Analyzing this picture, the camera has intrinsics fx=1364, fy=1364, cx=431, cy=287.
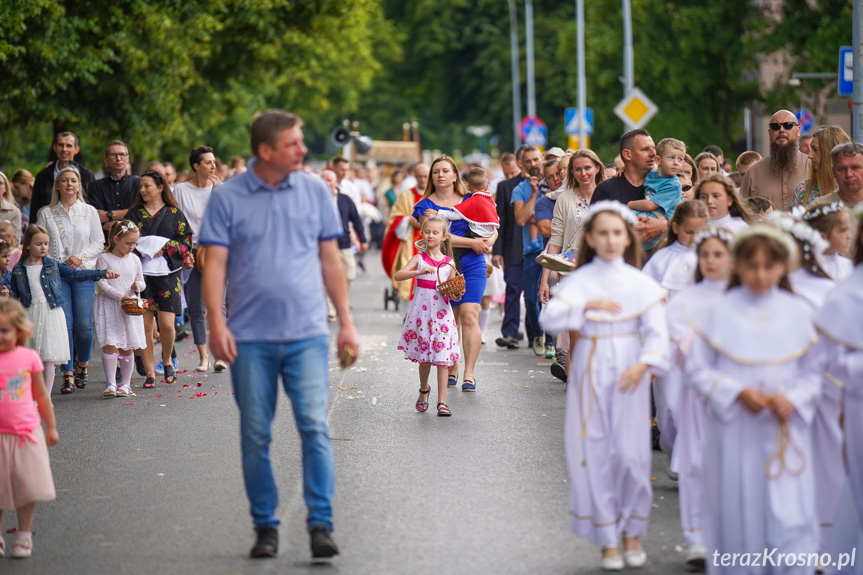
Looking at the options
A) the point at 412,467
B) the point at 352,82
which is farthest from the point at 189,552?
the point at 352,82

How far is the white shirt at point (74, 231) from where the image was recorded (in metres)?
12.4

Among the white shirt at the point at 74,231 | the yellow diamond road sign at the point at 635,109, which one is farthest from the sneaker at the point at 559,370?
the yellow diamond road sign at the point at 635,109

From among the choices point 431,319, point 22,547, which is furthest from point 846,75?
point 22,547

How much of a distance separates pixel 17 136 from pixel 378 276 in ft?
28.4

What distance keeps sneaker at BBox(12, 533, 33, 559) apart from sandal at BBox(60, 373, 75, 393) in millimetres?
5887

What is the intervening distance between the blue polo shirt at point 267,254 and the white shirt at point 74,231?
611cm

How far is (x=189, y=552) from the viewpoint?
22.0ft

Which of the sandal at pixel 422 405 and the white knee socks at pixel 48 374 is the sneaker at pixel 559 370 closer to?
the sandal at pixel 422 405

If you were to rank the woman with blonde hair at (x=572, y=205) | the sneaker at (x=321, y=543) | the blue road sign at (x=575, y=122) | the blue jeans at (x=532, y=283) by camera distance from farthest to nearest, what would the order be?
the blue road sign at (x=575, y=122)
the blue jeans at (x=532, y=283)
the woman with blonde hair at (x=572, y=205)
the sneaker at (x=321, y=543)

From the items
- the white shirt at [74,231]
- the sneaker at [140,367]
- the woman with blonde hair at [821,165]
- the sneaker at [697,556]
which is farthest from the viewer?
the sneaker at [140,367]

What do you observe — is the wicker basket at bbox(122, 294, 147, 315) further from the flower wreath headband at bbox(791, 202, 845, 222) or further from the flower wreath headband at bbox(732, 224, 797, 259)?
the flower wreath headband at bbox(732, 224, 797, 259)

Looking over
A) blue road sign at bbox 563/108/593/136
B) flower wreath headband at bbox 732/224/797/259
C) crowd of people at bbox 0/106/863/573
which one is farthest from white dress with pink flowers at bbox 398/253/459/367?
blue road sign at bbox 563/108/593/136

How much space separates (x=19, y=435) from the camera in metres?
6.76

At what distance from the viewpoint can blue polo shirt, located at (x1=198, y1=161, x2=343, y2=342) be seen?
650 cm
